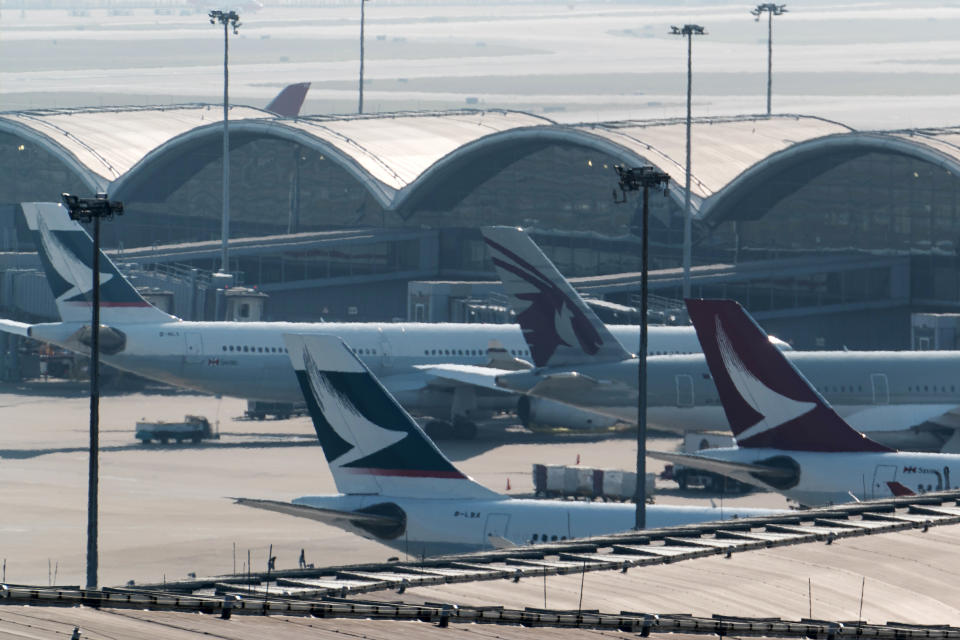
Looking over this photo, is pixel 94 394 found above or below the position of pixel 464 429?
above

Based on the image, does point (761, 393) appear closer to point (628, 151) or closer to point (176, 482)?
point (176, 482)

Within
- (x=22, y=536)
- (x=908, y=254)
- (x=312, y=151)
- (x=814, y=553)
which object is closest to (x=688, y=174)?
(x=908, y=254)

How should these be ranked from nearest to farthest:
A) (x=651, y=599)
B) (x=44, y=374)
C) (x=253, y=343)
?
(x=651, y=599) < (x=253, y=343) < (x=44, y=374)

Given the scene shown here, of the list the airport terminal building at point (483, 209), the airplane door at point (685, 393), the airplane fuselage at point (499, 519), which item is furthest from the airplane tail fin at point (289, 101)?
the airplane fuselage at point (499, 519)

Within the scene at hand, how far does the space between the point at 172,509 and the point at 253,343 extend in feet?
56.8

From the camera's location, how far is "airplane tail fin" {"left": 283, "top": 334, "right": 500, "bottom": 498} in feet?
135

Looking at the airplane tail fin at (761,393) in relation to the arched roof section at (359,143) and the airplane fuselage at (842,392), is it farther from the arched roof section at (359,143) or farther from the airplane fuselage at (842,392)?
the arched roof section at (359,143)

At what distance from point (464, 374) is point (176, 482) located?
46.8 feet

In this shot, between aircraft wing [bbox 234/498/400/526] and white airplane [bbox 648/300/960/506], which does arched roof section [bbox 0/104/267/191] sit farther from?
aircraft wing [bbox 234/498/400/526]

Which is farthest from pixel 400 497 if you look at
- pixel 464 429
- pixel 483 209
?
pixel 483 209

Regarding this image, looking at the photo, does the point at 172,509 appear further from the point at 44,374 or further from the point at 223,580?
the point at 44,374

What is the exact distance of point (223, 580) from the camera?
29.4m

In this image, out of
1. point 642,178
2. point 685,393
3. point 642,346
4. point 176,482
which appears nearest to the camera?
point 642,346

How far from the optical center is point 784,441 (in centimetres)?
4678
